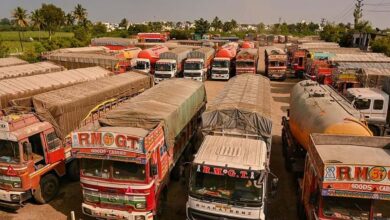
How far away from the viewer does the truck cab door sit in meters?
12.2

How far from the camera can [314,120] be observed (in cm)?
1241

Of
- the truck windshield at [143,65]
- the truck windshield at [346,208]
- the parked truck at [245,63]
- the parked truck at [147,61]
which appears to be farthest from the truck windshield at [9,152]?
the parked truck at [245,63]

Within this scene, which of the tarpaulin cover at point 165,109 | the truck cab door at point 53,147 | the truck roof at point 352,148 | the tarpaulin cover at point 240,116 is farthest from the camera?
the truck cab door at point 53,147

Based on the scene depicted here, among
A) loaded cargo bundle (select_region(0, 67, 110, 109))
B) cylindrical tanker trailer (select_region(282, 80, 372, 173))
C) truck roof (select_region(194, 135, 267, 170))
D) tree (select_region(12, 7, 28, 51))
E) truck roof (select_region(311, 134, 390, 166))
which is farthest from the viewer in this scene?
tree (select_region(12, 7, 28, 51))

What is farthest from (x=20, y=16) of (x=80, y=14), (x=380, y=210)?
(x=380, y=210)

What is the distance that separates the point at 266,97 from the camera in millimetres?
14477

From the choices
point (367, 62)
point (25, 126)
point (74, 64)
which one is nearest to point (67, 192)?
point (25, 126)

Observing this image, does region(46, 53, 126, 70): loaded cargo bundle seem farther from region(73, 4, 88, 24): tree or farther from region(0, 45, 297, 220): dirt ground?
region(73, 4, 88, 24): tree

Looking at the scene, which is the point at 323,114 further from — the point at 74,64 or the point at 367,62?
the point at 74,64

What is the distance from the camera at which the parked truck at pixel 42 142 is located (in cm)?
1112

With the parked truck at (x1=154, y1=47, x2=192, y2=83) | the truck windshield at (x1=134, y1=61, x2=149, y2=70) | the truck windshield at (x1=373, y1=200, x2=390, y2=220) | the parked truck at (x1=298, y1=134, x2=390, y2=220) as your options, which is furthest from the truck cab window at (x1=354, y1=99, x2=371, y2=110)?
the truck windshield at (x1=134, y1=61, x2=149, y2=70)

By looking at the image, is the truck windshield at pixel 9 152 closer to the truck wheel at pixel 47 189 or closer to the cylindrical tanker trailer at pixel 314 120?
the truck wheel at pixel 47 189

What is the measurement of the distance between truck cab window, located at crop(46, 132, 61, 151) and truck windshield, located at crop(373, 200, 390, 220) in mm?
10801

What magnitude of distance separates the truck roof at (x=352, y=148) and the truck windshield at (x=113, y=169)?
515cm
